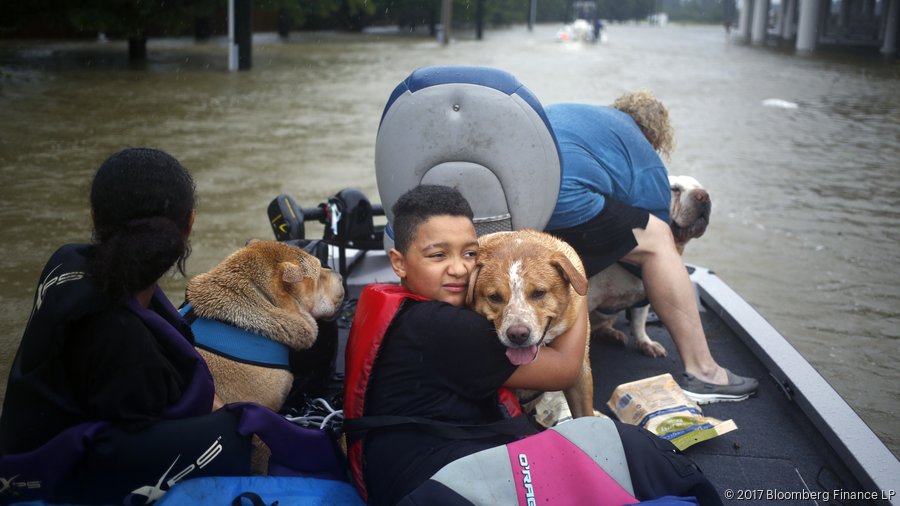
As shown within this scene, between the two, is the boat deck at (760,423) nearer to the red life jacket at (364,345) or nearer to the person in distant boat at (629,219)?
the person in distant boat at (629,219)

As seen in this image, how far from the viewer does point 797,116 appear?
61.6 feet

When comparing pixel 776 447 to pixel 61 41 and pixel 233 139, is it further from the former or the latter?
pixel 61 41

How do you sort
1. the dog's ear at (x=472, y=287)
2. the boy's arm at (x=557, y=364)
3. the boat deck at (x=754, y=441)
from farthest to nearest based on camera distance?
the boat deck at (x=754, y=441) < the dog's ear at (x=472, y=287) < the boy's arm at (x=557, y=364)

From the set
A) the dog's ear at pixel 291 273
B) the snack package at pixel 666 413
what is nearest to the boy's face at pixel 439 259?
the dog's ear at pixel 291 273

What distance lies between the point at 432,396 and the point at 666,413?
149 centimetres

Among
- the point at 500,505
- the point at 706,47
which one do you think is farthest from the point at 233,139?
the point at 706,47

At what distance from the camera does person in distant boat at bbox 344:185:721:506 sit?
8.54 feet

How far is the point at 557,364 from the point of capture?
3072 mm

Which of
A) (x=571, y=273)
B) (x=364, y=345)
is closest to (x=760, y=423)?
(x=571, y=273)

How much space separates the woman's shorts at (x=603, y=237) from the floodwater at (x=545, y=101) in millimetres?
2151

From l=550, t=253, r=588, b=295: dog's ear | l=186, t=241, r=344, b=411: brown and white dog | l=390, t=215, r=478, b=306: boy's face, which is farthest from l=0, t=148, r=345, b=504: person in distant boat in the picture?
l=550, t=253, r=588, b=295: dog's ear

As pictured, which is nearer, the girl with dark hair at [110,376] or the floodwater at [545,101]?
the girl with dark hair at [110,376]

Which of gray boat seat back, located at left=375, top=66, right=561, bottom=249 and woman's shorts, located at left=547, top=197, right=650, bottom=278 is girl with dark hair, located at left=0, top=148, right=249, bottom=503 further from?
woman's shorts, located at left=547, top=197, right=650, bottom=278

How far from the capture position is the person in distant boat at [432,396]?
2.60 metres
